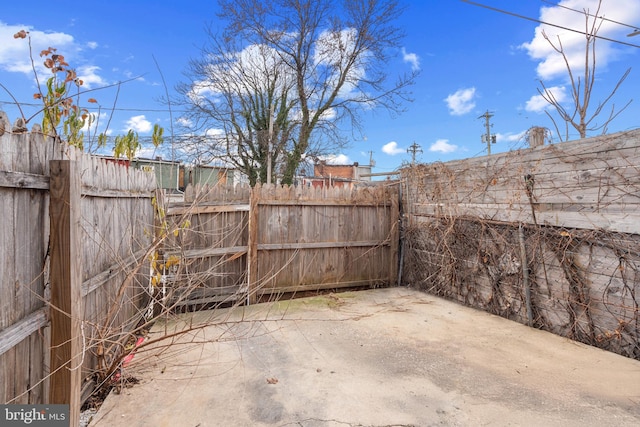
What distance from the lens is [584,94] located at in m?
5.89

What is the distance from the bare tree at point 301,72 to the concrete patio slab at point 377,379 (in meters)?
9.99

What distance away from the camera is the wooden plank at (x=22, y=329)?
148cm

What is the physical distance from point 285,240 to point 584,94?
5.54 metres

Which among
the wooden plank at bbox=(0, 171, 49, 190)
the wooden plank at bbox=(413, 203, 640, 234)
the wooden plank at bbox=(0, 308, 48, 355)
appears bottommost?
the wooden plank at bbox=(0, 308, 48, 355)

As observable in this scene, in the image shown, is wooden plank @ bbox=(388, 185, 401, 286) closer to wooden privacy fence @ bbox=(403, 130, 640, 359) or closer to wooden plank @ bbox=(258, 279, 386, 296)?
wooden plank @ bbox=(258, 279, 386, 296)

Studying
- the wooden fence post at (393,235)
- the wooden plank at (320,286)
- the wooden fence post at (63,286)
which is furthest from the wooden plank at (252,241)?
the wooden fence post at (63,286)

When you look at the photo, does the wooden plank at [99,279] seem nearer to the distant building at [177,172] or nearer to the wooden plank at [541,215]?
the distant building at [177,172]

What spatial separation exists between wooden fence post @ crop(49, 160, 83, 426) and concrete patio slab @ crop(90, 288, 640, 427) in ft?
2.00

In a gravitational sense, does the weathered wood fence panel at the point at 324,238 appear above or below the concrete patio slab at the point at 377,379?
above

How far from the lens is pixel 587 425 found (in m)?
2.25

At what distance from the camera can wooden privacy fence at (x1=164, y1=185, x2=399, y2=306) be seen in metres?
4.89

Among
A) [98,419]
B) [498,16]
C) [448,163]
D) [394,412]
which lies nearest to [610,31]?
[498,16]

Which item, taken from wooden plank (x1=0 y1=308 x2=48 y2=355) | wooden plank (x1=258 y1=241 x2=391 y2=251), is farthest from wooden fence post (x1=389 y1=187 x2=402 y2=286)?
wooden plank (x1=0 y1=308 x2=48 y2=355)

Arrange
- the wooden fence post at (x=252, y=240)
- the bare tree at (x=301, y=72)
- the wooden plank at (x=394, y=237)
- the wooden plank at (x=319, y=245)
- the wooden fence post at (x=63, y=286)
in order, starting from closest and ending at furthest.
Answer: the wooden fence post at (x=63, y=286) < the wooden fence post at (x=252, y=240) < the wooden plank at (x=319, y=245) < the wooden plank at (x=394, y=237) < the bare tree at (x=301, y=72)
